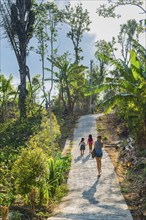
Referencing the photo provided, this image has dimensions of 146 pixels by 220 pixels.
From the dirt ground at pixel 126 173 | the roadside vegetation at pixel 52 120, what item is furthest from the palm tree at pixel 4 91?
the dirt ground at pixel 126 173

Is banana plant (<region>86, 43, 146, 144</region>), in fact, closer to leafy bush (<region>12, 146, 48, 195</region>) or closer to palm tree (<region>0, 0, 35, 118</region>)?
leafy bush (<region>12, 146, 48, 195</region>)

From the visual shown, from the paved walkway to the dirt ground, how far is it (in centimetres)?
24

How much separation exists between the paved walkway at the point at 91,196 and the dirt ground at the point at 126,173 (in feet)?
0.79

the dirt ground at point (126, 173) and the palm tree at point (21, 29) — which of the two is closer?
the dirt ground at point (126, 173)

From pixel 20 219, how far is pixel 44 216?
1.08 meters

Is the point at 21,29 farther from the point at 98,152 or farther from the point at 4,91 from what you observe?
the point at 98,152

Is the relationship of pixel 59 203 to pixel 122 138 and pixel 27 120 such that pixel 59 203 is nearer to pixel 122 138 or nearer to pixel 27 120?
pixel 122 138

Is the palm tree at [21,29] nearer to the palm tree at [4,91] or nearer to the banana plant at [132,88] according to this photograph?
the palm tree at [4,91]

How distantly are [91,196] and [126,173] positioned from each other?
3.48 metres

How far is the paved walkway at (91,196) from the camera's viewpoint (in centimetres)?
944

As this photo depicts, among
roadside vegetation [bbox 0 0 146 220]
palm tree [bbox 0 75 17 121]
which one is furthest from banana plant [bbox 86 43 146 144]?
palm tree [bbox 0 75 17 121]

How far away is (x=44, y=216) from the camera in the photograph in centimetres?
952

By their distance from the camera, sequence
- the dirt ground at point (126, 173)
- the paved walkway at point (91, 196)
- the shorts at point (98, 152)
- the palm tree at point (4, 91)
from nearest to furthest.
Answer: the paved walkway at point (91, 196) → the dirt ground at point (126, 173) → the shorts at point (98, 152) → the palm tree at point (4, 91)

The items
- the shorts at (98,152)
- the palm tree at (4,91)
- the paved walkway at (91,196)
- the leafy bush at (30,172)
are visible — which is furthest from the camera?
the palm tree at (4,91)
